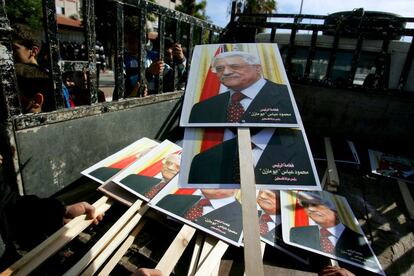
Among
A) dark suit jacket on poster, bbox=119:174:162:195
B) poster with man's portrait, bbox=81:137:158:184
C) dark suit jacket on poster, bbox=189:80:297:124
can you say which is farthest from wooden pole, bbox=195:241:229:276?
poster with man's portrait, bbox=81:137:158:184

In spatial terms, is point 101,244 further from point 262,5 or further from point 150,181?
point 262,5

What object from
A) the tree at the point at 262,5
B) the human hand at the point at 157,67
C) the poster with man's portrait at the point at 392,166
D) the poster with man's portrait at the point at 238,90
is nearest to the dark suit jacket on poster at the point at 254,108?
the poster with man's portrait at the point at 238,90

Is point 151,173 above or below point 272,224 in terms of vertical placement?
above

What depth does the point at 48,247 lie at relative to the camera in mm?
1347

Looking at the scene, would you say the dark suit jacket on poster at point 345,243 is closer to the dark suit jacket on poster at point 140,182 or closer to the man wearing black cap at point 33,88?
the dark suit jacket on poster at point 140,182

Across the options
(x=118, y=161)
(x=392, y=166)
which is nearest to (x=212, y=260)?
(x=118, y=161)

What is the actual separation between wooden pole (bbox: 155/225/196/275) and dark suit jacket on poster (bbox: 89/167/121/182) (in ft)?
2.51

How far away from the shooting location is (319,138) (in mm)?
3730

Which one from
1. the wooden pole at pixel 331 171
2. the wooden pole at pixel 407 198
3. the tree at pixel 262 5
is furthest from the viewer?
the tree at pixel 262 5

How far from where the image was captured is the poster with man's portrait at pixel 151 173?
188 centimetres

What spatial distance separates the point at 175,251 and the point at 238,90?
0.93 meters

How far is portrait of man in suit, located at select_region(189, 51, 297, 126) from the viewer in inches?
44.0

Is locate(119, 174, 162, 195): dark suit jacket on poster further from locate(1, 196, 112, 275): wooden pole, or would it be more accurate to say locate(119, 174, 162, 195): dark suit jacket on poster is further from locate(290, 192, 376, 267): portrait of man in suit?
locate(290, 192, 376, 267): portrait of man in suit

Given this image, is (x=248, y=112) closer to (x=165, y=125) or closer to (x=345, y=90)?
(x=165, y=125)
